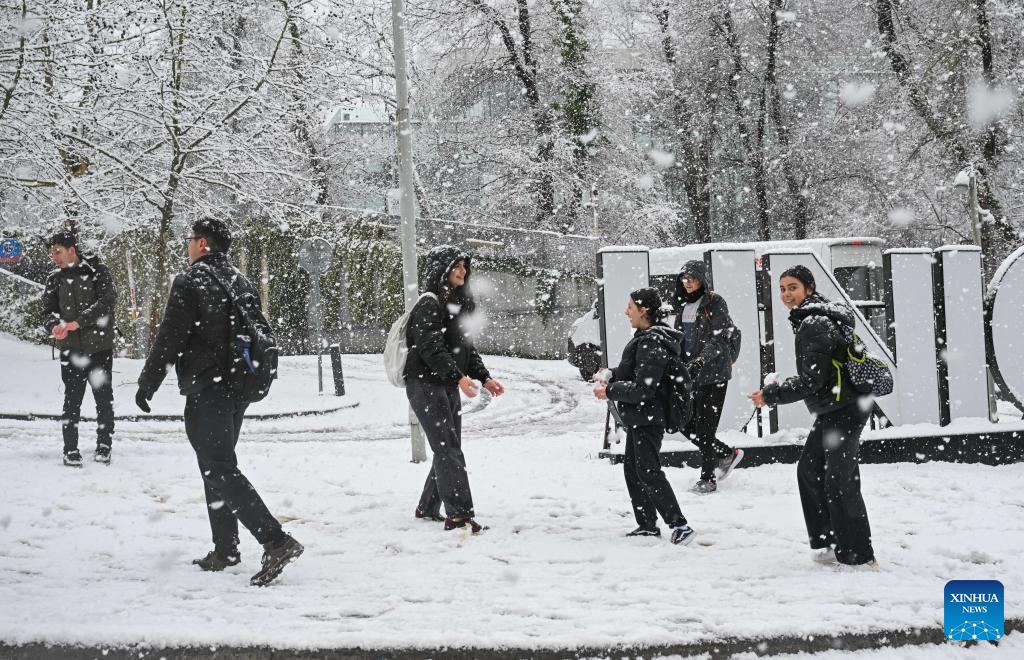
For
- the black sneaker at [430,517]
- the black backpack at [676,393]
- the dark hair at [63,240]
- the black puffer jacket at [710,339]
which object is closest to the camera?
the black backpack at [676,393]

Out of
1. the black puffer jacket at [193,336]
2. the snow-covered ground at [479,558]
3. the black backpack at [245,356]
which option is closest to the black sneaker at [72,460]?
the snow-covered ground at [479,558]

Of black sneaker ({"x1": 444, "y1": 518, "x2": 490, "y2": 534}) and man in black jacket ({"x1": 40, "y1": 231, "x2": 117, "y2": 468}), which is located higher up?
man in black jacket ({"x1": 40, "y1": 231, "x2": 117, "y2": 468})

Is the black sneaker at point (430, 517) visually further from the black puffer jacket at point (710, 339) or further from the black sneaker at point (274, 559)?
the black puffer jacket at point (710, 339)

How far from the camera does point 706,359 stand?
24.6 ft

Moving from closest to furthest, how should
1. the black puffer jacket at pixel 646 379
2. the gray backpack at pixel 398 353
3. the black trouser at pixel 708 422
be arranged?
1. the black puffer jacket at pixel 646 379
2. the gray backpack at pixel 398 353
3. the black trouser at pixel 708 422

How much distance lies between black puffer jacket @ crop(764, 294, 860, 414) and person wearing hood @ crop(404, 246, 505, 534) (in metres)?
1.88

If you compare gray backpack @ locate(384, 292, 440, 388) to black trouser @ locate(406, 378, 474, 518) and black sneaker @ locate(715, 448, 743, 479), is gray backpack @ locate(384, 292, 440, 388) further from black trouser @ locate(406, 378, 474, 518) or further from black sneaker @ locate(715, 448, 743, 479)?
black sneaker @ locate(715, 448, 743, 479)

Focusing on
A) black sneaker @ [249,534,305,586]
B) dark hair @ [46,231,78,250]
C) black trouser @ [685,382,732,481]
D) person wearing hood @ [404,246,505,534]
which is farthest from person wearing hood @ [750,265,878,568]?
dark hair @ [46,231,78,250]

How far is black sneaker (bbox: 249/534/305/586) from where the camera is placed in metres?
5.03

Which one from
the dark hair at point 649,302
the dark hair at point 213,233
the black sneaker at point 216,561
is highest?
the dark hair at point 213,233

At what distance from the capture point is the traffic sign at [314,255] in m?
17.0

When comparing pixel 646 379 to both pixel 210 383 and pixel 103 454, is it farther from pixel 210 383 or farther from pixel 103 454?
pixel 103 454

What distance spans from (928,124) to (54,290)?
22.1 metres

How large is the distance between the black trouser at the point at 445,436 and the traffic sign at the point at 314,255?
37.5 feet
